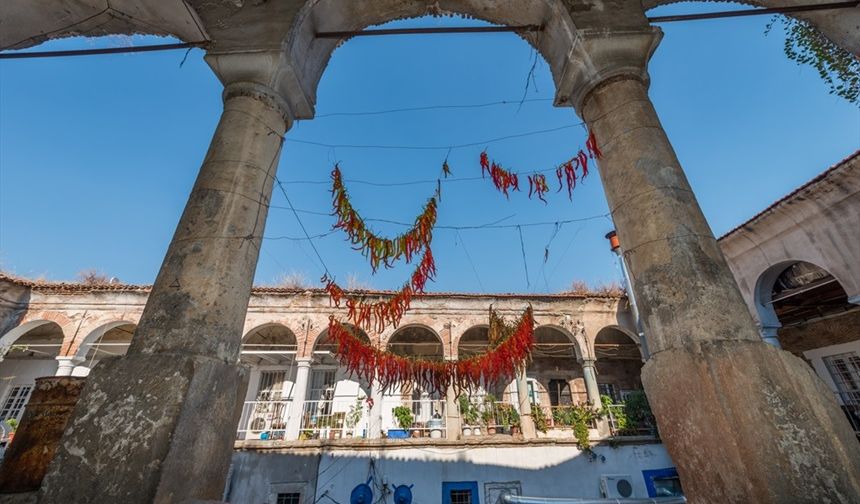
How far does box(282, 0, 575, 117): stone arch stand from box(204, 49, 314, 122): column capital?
0.31ft

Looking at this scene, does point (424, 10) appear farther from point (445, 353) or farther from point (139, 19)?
point (445, 353)

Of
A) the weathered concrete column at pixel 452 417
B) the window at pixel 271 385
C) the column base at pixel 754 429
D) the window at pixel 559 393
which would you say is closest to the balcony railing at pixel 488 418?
the weathered concrete column at pixel 452 417

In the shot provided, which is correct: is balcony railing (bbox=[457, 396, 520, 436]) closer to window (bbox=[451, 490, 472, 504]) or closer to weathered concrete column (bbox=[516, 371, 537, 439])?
weathered concrete column (bbox=[516, 371, 537, 439])

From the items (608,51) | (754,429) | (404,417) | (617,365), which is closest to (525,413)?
(404,417)

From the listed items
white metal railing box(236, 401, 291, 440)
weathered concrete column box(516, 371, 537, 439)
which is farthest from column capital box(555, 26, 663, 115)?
white metal railing box(236, 401, 291, 440)

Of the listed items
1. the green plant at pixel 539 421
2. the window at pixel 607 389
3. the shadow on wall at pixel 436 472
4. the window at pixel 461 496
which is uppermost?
the window at pixel 607 389

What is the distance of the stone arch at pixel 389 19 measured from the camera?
318 cm

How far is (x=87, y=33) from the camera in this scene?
12.0 feet

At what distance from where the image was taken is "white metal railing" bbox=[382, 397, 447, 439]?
1169cm

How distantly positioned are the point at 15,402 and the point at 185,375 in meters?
19.5

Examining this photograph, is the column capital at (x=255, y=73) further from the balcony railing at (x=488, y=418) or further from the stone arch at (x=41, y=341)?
the stone arch at (x=41, y=341)

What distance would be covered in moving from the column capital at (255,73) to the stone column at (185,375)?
515mm

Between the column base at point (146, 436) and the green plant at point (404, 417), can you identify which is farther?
the green plant at point (404, 417)

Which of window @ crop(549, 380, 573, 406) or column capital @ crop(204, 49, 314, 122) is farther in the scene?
window @ crop(549, 380, 573, 406)
